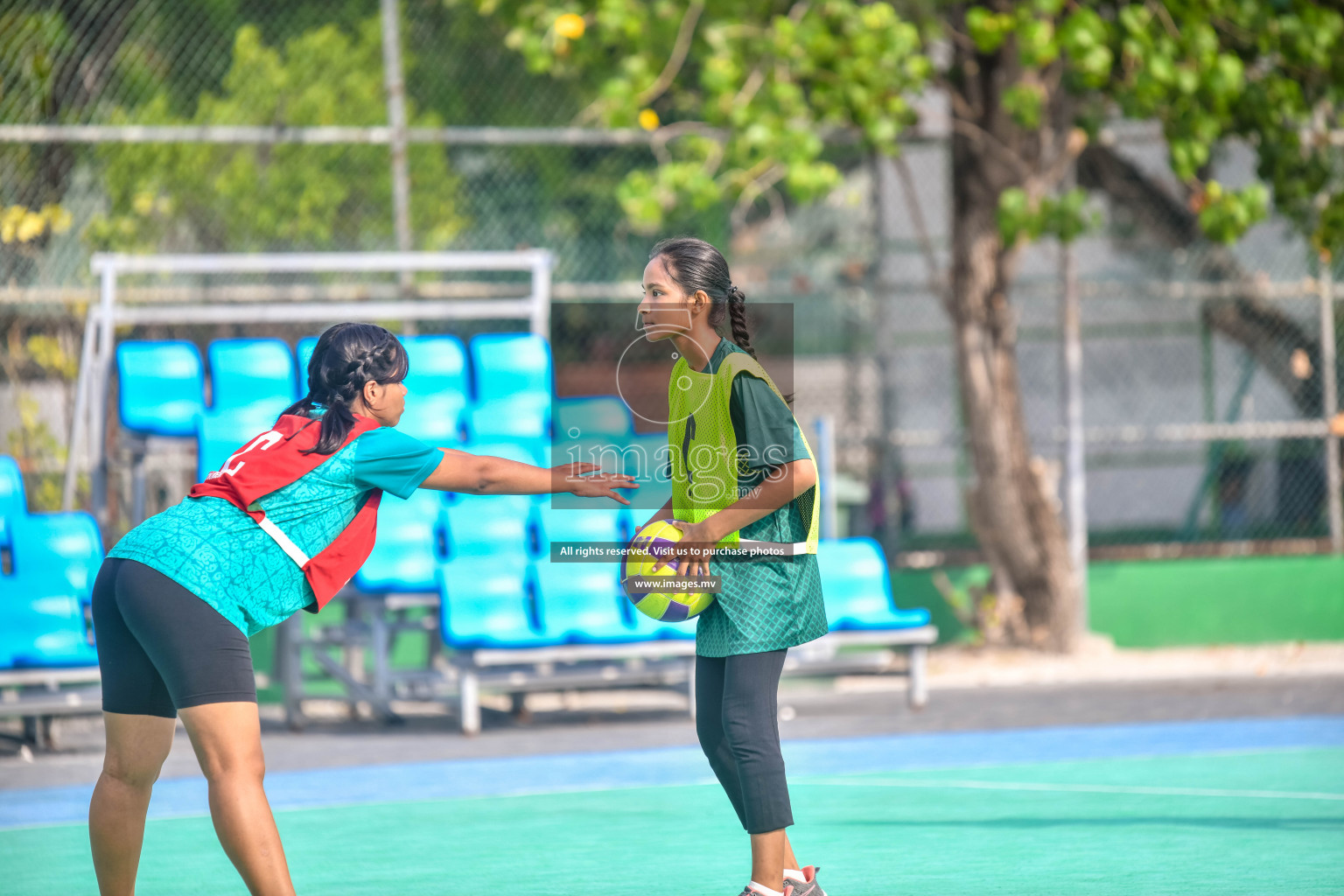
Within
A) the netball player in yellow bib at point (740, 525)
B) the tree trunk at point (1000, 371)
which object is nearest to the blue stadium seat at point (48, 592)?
the netball player in yellow bib at point (740, 525)

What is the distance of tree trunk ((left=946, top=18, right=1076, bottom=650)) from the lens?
1187cm

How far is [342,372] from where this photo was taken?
4062 mm

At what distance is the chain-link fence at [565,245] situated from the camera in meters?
10.9

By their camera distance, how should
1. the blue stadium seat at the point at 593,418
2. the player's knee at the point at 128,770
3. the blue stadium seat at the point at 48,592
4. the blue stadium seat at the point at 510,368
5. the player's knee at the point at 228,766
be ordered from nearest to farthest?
the player's knee at the point at 228,766, the player's knee at the point at 128,770, the blue stadium seat at the point at 48,592, the blue stadium seat at the point at 593,418, the blue stadium seat at the point at 510,368

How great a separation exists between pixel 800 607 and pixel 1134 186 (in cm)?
1065

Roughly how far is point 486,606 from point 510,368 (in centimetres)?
181

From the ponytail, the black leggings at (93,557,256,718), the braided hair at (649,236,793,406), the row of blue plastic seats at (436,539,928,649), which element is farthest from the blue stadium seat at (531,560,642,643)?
the black leggings at (93,557,256,718)

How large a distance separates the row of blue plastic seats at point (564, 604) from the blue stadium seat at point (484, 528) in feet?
0.35

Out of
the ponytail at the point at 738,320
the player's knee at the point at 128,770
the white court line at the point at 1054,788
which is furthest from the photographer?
the white court line at the point at 1054,788

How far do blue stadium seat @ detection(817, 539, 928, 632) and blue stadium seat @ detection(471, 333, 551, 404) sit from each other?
2163 millimetres

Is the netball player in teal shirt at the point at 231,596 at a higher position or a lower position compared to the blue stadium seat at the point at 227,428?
lower

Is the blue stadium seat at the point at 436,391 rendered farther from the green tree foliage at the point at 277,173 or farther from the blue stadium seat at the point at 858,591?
the blue stadium seat at the point at 858,591

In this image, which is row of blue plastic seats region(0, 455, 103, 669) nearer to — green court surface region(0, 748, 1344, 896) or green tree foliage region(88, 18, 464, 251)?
green court surface region(0, 748, 1344, 896)

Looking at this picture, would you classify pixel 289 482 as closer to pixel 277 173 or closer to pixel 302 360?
pixel 302 360
